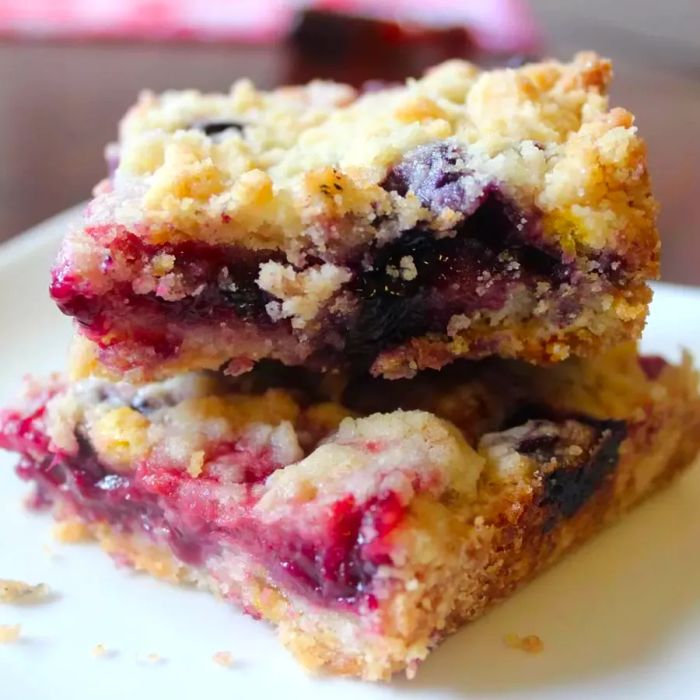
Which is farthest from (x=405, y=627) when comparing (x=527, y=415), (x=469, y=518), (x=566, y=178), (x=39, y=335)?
(x=39, y=335)

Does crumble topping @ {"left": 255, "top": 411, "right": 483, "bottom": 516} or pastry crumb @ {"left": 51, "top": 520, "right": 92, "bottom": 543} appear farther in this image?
pastry crumb @ {"left": 51, "top": 520, "right": 92, "bottom": 543}

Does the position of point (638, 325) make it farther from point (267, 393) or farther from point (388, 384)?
point (267, 393)

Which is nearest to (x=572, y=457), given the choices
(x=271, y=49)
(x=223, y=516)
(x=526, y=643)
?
(x=526, y=643)

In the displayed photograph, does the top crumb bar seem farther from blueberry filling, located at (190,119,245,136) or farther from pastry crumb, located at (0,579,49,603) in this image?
pastry crumb, located at (0,579,49,603)

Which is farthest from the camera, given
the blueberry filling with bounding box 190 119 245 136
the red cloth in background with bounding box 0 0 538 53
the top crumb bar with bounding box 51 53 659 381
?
the red cloth in background with bounding box 0 0 538 53

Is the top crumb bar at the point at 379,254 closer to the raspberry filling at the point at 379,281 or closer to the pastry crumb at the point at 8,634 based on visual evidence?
the raspberry filling at the point at 379,281

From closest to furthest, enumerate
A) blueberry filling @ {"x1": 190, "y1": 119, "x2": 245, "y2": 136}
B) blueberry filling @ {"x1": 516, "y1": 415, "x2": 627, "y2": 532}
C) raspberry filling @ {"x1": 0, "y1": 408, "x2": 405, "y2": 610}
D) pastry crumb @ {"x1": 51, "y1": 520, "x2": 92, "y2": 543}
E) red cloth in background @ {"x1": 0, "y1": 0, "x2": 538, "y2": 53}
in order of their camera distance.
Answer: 1. raspberry filling @ {"x1": 0, "y1": 408, "x2": 405, "y2": 610}
2. blueberry filling @ {"x1": 516, "y1": 415, "x2": 627, "y2": 532}
3. pastry crumb @ {"x1": 51, "y1": 520, "x2": 92, "y2": 543}
4. blueberry filling @ {"x1": 190, "y1": 119, "x2": 245, "y2": 136}
5. red cloth in background @ {"x1": 0, "y1": 0, "x2": 538, "y2": 53}

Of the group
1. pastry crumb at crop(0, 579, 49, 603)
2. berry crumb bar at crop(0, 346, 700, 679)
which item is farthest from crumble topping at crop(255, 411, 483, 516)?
pastry crumb at crop(0, 579, 49, 603)
